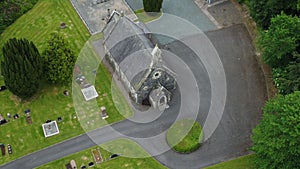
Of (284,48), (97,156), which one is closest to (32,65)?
(97,156)

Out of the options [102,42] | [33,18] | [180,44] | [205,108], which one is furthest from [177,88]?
[33,18]

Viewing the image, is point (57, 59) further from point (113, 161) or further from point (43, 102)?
point (113, 161)

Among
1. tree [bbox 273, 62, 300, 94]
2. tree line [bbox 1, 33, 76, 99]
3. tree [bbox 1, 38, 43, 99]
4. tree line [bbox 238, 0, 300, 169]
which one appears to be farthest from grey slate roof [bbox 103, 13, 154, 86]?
tree [bbox 273, 62, 300, 94]

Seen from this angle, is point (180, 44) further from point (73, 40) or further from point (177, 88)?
point (73, 40)

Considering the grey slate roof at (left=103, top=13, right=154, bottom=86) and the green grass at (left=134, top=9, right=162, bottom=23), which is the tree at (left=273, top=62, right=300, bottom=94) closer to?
the grey slate roof at (left=103, top=13, right=154, bottom=86)

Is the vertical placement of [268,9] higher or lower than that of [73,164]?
higher

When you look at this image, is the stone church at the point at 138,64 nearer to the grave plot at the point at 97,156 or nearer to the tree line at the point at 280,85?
the grave plot at the point at 97,156

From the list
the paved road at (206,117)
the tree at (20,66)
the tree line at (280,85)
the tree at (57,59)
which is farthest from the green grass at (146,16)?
the tree at (20,66)
